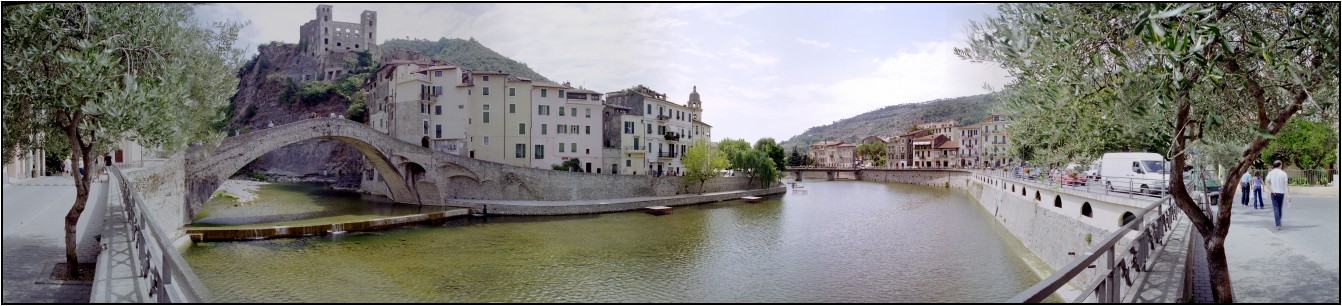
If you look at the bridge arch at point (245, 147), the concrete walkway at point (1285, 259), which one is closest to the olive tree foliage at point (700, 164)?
the bridge arch at point (245, 147)

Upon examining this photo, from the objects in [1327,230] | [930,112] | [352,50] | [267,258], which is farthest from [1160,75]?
[930,112]

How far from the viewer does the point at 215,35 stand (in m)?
12.3

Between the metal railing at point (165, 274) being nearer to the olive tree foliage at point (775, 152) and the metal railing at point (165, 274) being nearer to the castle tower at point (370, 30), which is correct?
the olive tree foliage at point (775, 152)

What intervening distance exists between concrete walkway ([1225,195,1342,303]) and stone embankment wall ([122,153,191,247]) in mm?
23415

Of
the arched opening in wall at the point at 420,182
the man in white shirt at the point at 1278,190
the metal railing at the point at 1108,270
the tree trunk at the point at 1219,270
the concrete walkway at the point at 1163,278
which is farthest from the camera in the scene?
the arched opening in wall at the point at 420,182

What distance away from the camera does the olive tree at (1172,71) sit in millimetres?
5293

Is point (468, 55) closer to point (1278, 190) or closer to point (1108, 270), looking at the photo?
point (1278, 190)

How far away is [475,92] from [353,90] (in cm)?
4827

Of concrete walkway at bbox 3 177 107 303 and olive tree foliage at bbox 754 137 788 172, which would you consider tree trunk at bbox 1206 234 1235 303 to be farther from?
olive tree foliage at bbox 754 137 788 172

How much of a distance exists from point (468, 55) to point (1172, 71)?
13816 centimetres

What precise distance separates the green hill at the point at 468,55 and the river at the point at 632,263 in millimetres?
78564

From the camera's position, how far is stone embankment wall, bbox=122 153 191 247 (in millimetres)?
19203

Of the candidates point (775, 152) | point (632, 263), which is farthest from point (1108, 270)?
point (775, 152)

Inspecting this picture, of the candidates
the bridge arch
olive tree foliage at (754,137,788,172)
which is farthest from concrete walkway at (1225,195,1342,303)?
olive tree foliage at (754,137,788,172)
